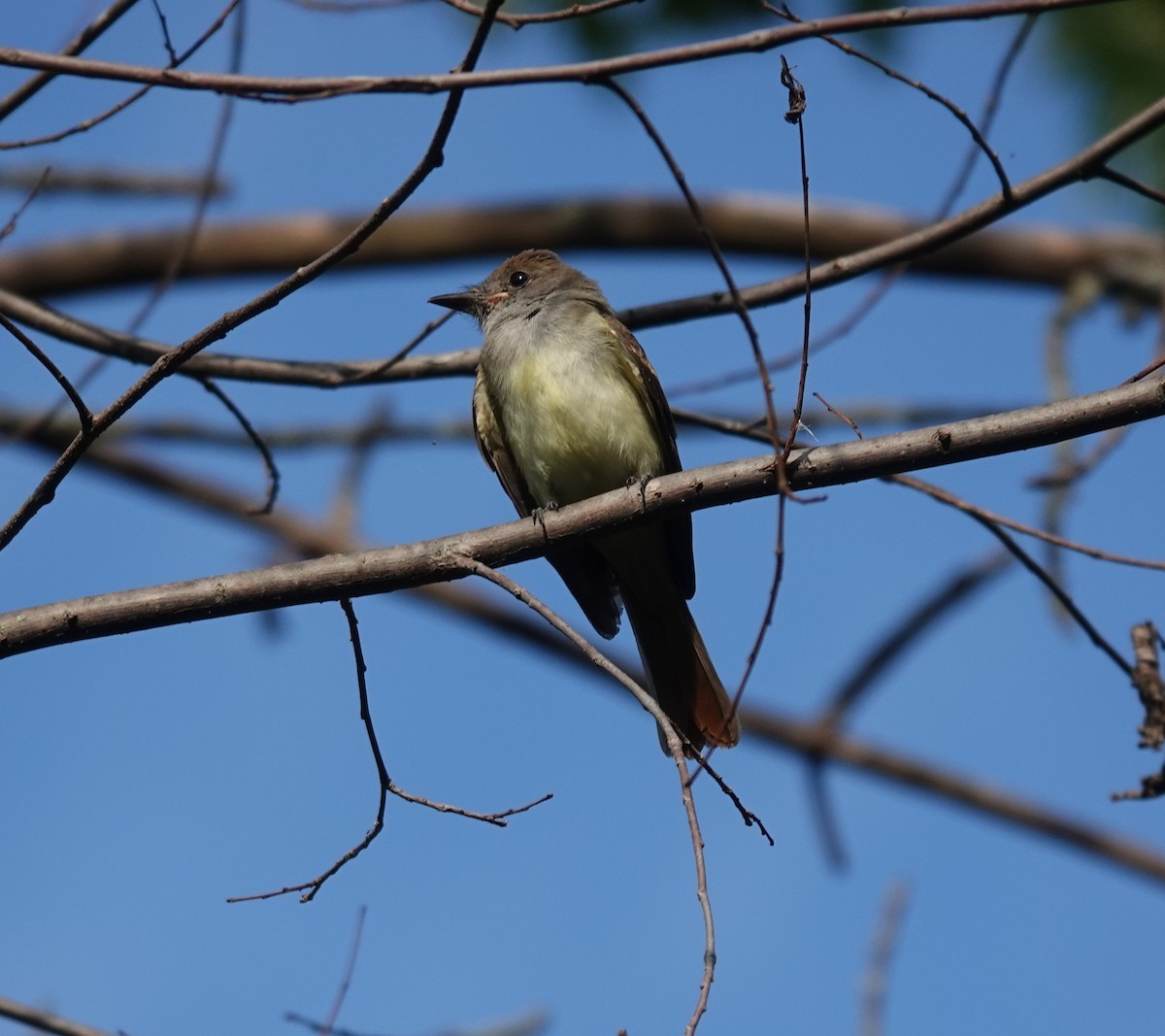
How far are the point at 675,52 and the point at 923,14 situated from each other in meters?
0.46

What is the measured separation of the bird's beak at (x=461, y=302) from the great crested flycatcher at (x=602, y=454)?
0.65m

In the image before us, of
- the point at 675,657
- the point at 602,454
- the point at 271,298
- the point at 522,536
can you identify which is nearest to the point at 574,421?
the point at 602,454

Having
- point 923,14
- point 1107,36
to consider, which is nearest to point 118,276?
point 1107,36

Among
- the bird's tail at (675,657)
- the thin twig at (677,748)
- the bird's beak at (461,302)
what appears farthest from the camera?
A: the bird's beak at (461,302)

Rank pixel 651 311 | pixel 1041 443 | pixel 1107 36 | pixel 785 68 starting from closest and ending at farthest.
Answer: pixel 785 68 < pixel 1041 443 < pixel 651 311 < pixel 1107 36

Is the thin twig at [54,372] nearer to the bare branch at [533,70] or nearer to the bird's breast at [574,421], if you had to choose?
the bare branch at [533,70]

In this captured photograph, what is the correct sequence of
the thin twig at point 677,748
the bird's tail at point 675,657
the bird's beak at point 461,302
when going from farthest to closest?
the bird's beak at point 461,302 < the bird's tail at point 675,657 < the thin twig at point 677,748

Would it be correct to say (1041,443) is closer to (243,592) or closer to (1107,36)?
(243,592)

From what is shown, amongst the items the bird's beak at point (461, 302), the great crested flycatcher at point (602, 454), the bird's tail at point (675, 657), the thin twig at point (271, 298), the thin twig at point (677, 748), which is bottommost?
the thin twig at point (677, 748)

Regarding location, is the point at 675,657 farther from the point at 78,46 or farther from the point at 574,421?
the point at 78,46

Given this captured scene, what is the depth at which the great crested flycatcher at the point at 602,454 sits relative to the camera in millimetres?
5645

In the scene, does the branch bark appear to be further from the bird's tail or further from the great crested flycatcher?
the bird's tail

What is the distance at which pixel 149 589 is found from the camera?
3830 millimetres

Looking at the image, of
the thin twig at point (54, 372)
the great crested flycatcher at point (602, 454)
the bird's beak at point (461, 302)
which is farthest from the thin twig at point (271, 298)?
the bird's beak at point (461, 302)
